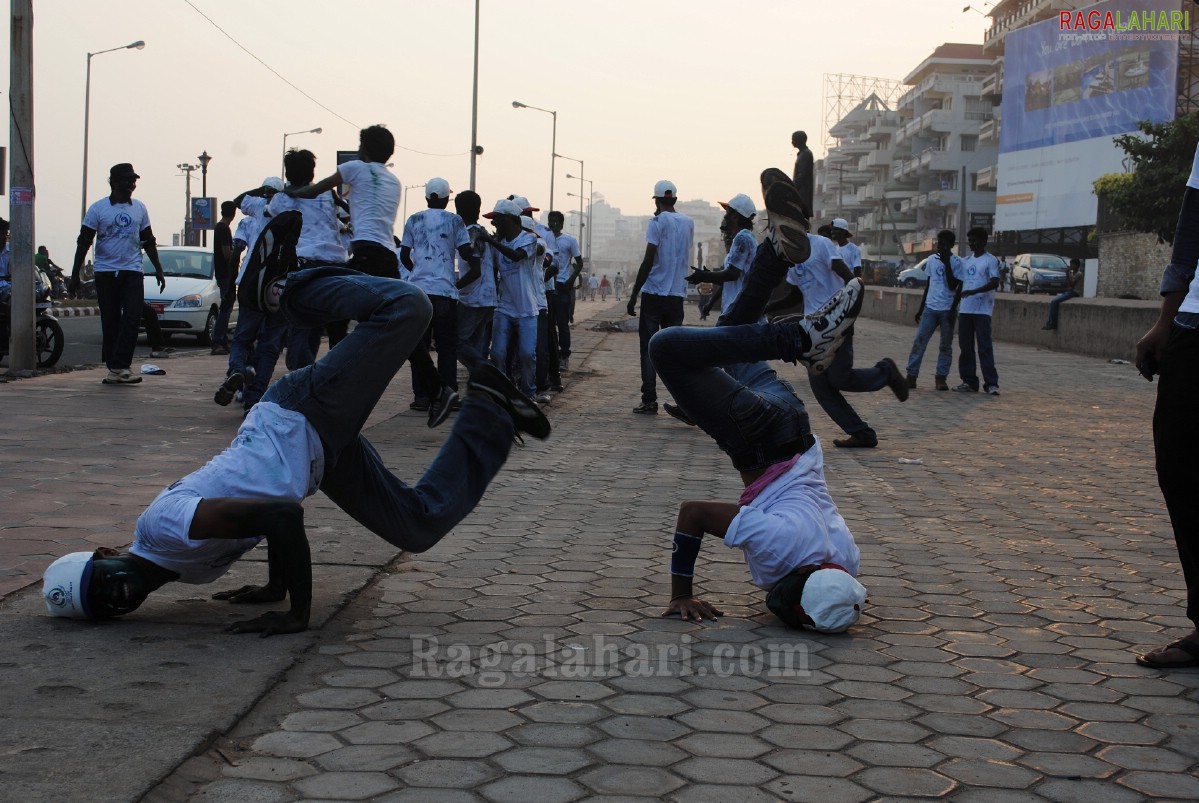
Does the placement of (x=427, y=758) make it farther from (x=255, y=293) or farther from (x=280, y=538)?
(x=255, y=293)

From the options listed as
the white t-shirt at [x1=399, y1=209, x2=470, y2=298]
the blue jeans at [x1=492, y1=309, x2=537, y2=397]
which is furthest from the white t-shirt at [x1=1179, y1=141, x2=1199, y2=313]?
the blue jeans at [x1=492, y1=309, x2=537, y2=397]

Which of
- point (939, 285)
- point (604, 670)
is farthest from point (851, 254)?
point (604, 670)

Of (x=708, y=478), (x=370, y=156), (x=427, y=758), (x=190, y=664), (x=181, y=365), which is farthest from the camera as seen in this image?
(x=181, y=365)

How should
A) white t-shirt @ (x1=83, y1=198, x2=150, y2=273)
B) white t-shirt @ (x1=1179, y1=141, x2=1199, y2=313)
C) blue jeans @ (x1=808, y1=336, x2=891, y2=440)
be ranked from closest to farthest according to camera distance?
white t-shirt @ (x1=1179, y1=141, x2=1199, y2=313) < blue jeans @ (x1=808, y1=336, x2=891, y2=440) < white t-shirt @ (x1=83, y1=198, x2=150, y2=273)

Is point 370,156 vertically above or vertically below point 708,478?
above

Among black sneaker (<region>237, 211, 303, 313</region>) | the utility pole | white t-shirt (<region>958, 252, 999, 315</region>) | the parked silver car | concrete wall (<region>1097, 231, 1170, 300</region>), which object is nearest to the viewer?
black sneaker (<region>237, 211, 303, 313</region>)

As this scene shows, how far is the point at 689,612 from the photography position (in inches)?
171

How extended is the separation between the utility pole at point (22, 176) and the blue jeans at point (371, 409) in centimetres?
903

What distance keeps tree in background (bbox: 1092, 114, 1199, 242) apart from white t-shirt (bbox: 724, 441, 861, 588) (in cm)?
4170

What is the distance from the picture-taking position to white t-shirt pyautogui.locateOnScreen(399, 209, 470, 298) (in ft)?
33.4

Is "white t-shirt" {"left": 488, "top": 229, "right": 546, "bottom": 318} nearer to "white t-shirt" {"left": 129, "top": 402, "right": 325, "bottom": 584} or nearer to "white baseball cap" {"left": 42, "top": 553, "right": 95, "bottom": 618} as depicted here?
"white t-shirt" {"left": 129, "top": 402, "right": 325, "bottom": 584}

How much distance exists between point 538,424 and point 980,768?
1977 mm

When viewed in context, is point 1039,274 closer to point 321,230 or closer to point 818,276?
point 818,276

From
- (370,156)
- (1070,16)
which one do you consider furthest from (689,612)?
(1070,16)
